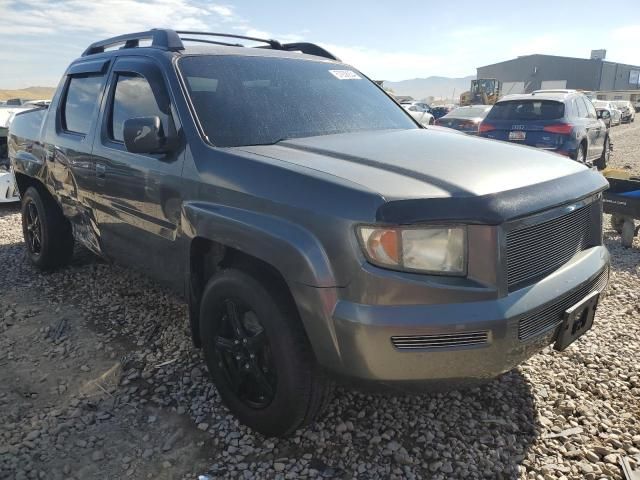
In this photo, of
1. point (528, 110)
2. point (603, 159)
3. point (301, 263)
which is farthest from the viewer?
point (603, 159)

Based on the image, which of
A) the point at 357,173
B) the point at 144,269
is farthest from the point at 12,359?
the point at 357,173

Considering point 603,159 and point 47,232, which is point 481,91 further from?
point 47,232

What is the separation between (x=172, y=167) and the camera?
2.82 m

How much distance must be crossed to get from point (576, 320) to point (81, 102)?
368 centimetres

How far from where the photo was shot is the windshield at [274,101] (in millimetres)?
2850

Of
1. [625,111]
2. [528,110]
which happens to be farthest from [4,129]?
[625,111]

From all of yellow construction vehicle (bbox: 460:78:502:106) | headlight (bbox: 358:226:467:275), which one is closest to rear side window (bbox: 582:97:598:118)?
headlight (bbox: 358:226:467:275)

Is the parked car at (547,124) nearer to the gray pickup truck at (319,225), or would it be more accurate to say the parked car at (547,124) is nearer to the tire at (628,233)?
the tire at (628,233)

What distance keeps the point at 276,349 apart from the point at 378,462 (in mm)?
733

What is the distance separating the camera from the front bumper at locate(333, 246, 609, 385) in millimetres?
1977

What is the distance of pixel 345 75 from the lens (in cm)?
373

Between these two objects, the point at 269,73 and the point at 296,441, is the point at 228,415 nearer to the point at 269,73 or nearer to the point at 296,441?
the point at 296,441

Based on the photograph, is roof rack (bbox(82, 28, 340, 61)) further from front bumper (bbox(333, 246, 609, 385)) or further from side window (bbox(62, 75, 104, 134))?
front bumper (bbox(333, 246, 609, 385))

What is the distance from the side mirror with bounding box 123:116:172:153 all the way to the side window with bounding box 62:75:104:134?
1.28 meters
